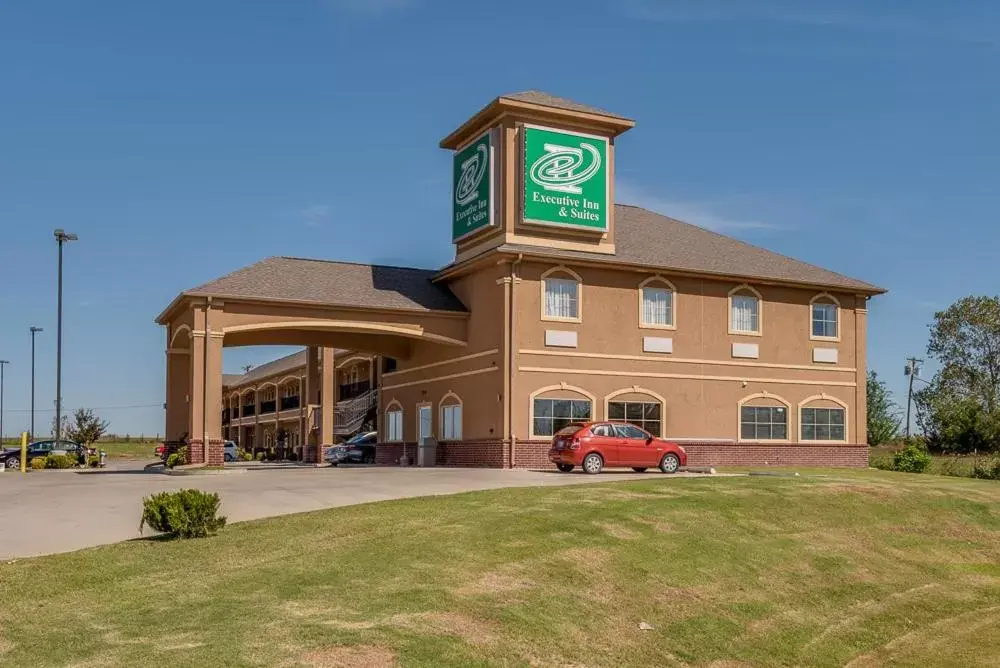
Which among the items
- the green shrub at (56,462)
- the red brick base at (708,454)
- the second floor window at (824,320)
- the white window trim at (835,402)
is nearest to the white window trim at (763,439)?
the red brick base at (708,454)

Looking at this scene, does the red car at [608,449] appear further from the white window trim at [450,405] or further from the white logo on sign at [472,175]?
the white logo on sign at [472,175]

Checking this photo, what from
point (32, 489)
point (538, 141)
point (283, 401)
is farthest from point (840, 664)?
point (283, 401)

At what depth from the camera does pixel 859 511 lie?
23844 mm

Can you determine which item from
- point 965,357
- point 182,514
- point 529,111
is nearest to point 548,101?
point 529,111

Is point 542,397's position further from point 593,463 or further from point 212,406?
point 212,406

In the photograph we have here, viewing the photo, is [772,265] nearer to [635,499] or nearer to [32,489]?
[635,499]

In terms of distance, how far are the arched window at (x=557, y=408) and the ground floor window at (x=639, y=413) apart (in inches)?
38.4

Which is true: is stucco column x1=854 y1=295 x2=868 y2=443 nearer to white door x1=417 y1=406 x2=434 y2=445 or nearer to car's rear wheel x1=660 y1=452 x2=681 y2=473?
car's rear wheel x1=660 y1=452 x2=681 y2=473

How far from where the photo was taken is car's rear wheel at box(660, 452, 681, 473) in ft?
107

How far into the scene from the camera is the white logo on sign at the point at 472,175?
3853 centimetres

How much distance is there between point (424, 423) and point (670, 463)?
13150 mm

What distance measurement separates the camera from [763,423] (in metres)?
40.5

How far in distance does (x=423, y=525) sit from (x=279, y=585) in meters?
4.48

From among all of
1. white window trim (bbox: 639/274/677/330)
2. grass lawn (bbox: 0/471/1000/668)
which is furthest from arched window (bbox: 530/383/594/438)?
grass lawn (bbox: 0/471/1000/668)
